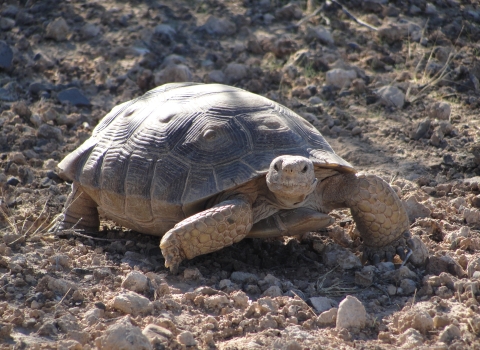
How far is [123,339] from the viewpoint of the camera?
2971 millimetres

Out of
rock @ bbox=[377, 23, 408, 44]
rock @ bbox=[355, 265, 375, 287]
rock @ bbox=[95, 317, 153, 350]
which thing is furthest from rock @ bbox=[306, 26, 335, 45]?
rock @ bbox=[95, 317, 153, 350]

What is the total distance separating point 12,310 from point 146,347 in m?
0.85

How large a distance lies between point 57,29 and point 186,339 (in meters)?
5.86

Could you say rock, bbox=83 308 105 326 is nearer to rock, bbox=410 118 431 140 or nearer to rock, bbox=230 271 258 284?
rock, bbox=230 271 258 284

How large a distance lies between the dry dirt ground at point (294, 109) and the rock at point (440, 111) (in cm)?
1

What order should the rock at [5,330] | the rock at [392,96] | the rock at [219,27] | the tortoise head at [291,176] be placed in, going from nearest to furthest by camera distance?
the rock at [5,330] < the tortoise head at [291,176] < the rock at [392,96] < the rock at [219,27]

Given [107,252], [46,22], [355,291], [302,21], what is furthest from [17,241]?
[302,21]

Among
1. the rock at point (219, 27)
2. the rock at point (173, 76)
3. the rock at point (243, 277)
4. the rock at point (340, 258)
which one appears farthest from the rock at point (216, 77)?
the rock at point (243, 277)

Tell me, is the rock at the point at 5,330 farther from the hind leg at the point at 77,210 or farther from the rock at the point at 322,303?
the hind leg at the point at 77,210

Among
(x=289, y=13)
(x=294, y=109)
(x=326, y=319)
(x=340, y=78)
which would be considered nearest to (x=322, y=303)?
(x=326, y=319)

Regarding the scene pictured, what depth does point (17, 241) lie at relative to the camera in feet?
14.3

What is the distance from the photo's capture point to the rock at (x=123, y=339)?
2962 mm

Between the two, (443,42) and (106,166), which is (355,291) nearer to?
(106,166)

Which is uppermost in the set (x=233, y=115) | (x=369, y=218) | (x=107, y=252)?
(x=233, y=115)
